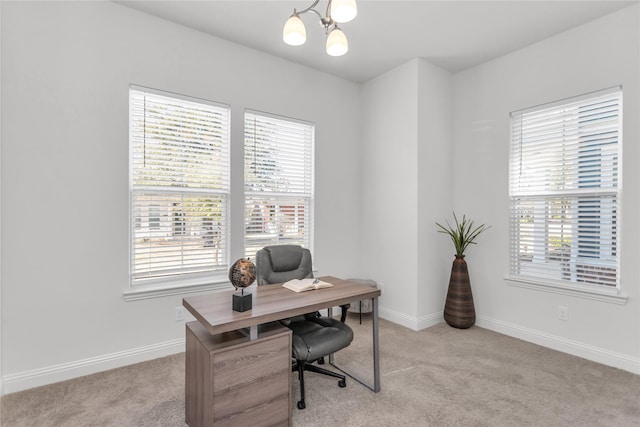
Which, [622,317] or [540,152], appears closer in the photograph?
[622,317]

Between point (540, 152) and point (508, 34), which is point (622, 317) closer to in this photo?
point (540, 152)

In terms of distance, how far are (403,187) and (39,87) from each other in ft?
10.9

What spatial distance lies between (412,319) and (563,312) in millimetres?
1374

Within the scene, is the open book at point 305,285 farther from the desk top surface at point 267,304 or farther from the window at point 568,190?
the window at point 568,190

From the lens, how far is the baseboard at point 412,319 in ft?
11.5

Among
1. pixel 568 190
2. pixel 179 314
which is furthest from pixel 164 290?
pixel 568 190

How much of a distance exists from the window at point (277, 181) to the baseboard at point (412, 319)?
1231 millimetres

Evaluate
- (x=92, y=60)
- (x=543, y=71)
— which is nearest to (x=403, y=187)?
(x=543, y=71)

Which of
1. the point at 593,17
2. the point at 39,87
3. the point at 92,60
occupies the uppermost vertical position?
the point at 593,17

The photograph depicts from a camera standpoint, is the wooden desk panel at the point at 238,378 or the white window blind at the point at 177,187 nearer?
the wooden desk panel at the point at 238,378

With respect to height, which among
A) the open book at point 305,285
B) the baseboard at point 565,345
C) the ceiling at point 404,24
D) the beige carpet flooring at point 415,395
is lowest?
the beige carpet flooring at point 415,395

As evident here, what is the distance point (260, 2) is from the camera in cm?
262

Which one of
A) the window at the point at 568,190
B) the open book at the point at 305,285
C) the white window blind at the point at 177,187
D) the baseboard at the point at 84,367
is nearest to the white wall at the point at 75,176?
the baseboard at the point at 84,367

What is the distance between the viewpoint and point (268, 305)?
6.24 ft
